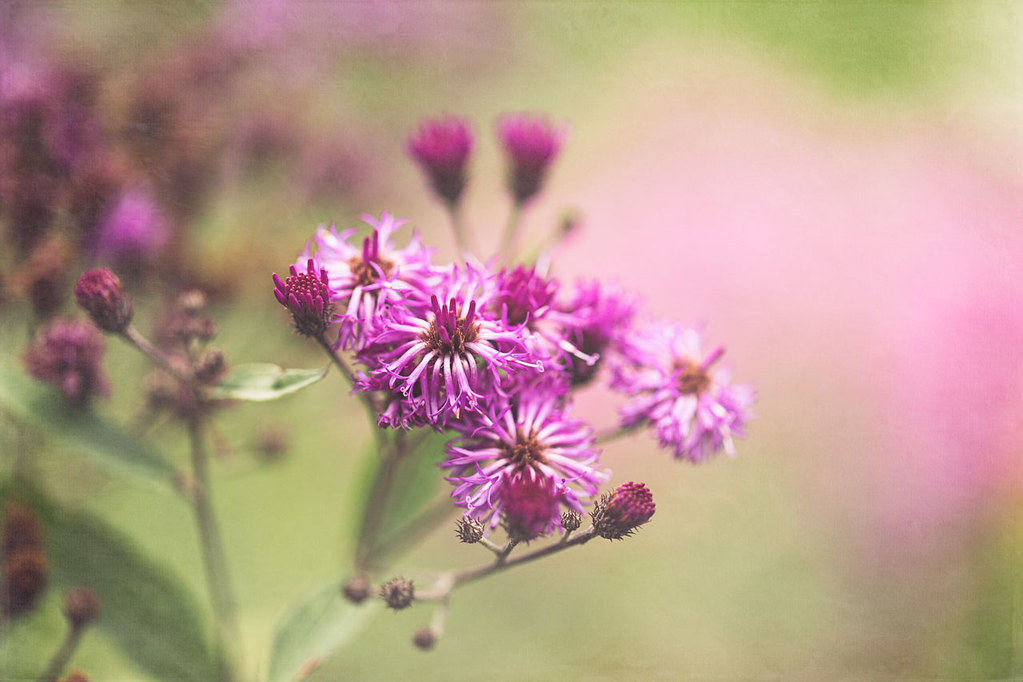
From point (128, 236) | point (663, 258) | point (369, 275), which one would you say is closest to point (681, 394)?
point (369, 275)

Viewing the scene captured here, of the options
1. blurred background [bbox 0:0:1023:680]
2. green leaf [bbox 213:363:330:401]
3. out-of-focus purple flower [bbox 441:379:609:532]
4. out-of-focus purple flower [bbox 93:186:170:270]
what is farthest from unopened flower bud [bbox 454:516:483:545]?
out-of-focus purple flower [bbox 93:186:170:270]

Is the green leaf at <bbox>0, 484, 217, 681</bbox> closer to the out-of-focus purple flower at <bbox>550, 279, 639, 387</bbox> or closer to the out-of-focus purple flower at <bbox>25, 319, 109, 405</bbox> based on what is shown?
the out-of-focus purple flower at <bbox>25, 319, 109, 405</bbox>

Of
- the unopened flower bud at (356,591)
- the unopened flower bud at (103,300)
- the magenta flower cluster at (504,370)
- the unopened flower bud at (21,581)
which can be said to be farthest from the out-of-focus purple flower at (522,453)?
the unopened flower bud at (21,581)

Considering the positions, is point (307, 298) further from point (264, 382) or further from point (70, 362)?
point (70, 362)

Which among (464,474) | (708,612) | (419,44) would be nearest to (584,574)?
(708,612)

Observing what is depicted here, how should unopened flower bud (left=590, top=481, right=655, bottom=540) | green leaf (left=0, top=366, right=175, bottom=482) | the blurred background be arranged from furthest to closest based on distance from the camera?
the blurred background, green leaf (left=0, top=366, right=175, bottom=482), unopened flower bud (left=590, top=481, right=655, bottom=540)

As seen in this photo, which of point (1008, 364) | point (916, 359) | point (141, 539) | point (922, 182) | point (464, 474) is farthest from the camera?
point (922, 182)

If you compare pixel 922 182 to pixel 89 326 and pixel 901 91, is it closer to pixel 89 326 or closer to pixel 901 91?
pixel 901 91
